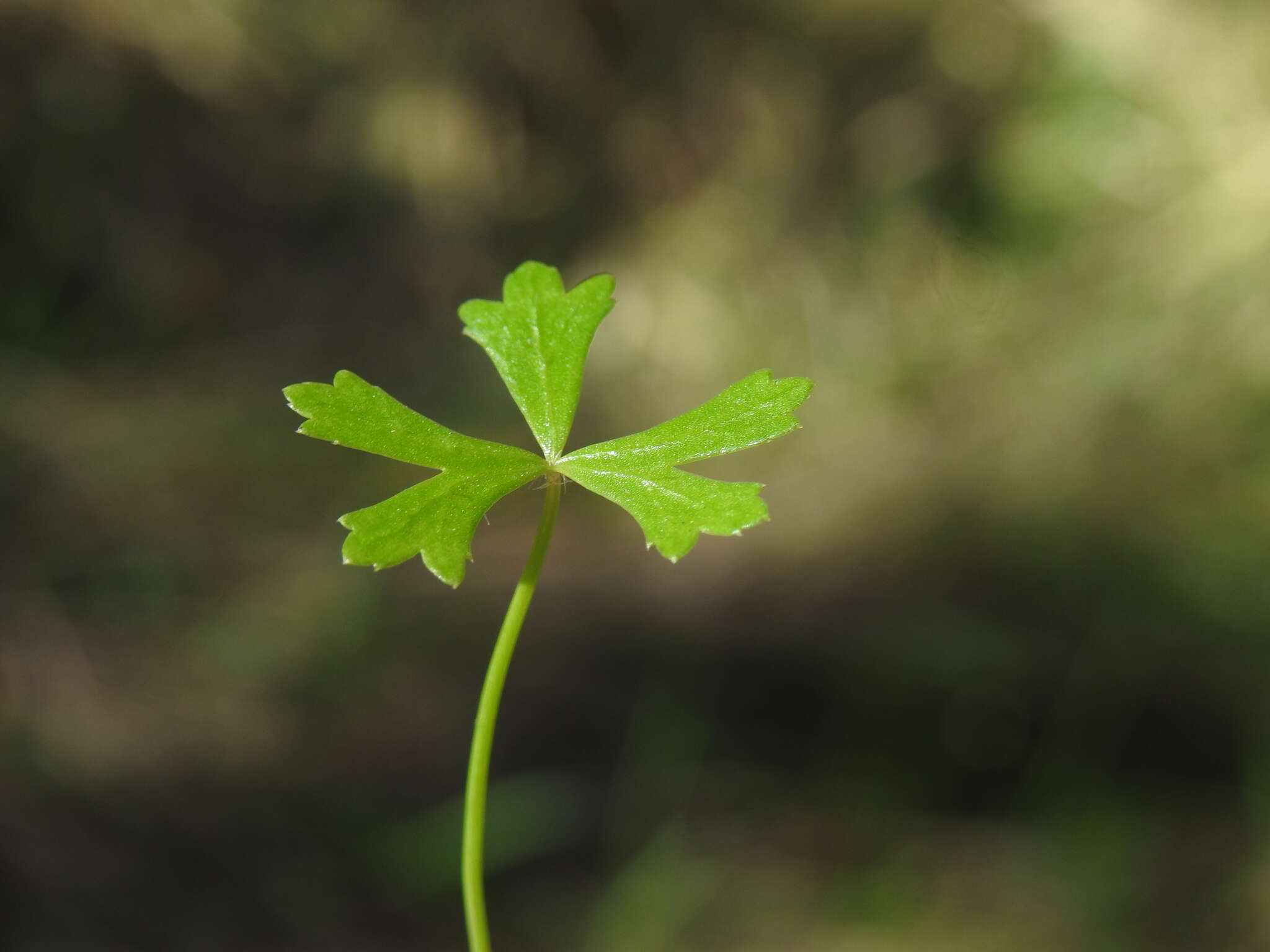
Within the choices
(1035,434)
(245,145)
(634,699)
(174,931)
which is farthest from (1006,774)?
(245,145)

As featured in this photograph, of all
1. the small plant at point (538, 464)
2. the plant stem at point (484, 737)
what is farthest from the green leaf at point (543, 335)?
the plant stem at point (484, 737)

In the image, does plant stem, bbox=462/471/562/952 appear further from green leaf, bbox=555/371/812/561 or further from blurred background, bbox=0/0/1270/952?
blurred background, bbox=0/0/1270/952

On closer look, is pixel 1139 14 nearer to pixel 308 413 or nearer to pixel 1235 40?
pixel 1235 40

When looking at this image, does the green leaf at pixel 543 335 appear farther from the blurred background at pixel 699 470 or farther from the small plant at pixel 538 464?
the blurred background at pixel 699 470

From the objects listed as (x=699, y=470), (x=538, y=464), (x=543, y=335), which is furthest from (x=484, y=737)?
(x=699, y=470)

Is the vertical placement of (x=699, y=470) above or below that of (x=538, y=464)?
above

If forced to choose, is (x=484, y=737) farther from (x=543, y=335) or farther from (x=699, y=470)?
(x=699, y=470)

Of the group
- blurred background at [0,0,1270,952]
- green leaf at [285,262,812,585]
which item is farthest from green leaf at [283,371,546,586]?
blurred background at [0,0,1270,952]

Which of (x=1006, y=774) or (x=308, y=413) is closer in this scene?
(x=308, y=413)
